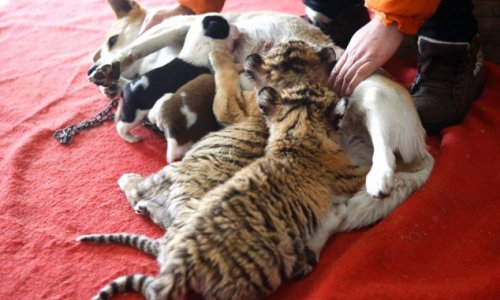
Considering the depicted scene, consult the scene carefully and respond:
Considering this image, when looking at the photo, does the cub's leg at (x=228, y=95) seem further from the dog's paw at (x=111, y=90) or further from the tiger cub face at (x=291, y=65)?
the dog's paw at (x=111, y=90)

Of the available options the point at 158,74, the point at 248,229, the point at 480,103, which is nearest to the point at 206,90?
the point at 158,74

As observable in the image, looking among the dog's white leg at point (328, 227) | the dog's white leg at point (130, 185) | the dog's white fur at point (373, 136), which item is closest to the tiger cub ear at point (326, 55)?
the dog's white fur at point (373, 136)

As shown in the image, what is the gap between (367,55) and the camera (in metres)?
1.73

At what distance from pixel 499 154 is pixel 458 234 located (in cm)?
49

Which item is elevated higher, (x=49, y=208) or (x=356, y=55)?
(x=356, y=55)

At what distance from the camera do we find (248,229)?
48.1 inches

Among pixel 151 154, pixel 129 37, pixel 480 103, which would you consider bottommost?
pixel 480 103

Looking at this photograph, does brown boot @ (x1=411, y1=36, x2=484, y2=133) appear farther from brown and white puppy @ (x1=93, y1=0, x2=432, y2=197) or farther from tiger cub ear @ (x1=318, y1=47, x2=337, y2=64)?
tiger cub ear @ (x1=318, y1=47, x2=337, y2=64)

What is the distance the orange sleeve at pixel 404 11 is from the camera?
5.41 feet

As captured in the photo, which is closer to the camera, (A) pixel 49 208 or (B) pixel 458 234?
(B) pixel 458 234

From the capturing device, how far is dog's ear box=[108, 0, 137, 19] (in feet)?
8.33

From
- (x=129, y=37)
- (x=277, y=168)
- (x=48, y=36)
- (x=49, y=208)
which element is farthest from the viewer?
(x=48, y=36)

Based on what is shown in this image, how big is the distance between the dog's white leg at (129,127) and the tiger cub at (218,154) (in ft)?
0.84

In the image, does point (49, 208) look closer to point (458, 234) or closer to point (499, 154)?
point (458, 234)
